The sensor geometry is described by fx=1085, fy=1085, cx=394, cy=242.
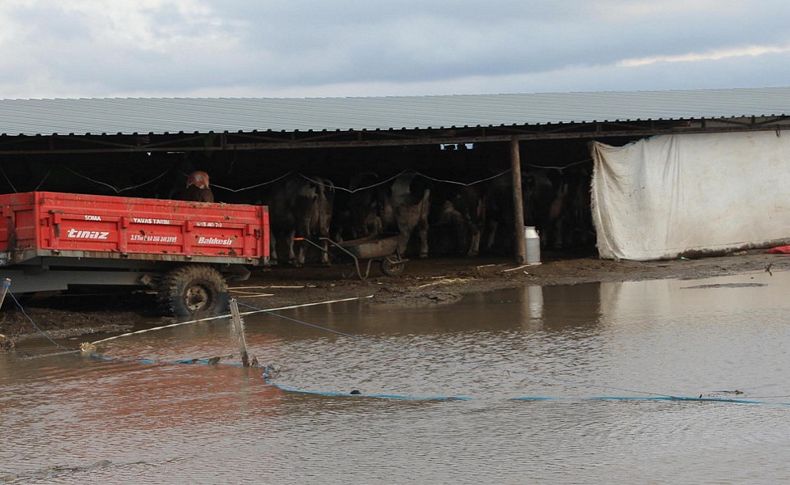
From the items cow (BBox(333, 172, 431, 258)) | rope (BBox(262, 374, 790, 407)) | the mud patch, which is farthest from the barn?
rope (BBox(262, 374, 790, 407))

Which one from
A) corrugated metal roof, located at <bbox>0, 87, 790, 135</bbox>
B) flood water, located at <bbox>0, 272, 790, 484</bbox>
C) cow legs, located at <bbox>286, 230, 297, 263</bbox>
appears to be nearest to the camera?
flood water, located at <bbox>0, 272, 790, 484</bbox>

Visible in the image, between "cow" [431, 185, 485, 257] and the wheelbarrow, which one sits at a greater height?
"cow" [431, 185, 485, 257]

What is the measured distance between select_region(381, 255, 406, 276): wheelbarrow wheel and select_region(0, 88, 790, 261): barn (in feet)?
7.66

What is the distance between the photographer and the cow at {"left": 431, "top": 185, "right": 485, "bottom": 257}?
25.5m

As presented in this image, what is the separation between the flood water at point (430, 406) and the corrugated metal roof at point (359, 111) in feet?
21.9

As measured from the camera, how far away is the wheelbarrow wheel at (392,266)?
2166 centimetres

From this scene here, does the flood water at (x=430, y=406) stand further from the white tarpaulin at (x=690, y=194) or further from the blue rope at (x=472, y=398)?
the white tarpaulin at (x=690, y=194)

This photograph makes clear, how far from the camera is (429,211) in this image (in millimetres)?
25312

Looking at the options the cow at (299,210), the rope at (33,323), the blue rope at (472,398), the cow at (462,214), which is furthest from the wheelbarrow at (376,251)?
the blue rope at (472,398)

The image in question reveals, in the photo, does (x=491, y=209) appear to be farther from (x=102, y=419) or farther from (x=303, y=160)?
(x=102, y=419)

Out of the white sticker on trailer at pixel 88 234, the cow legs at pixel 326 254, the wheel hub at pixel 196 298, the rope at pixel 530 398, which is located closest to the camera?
the rope at pixel 530 398

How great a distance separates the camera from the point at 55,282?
1570 centimetres

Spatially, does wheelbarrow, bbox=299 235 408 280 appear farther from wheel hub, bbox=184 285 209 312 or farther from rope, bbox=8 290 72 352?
rope, bbox=8 290 72 352

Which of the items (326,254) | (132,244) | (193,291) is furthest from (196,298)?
(326,254)
